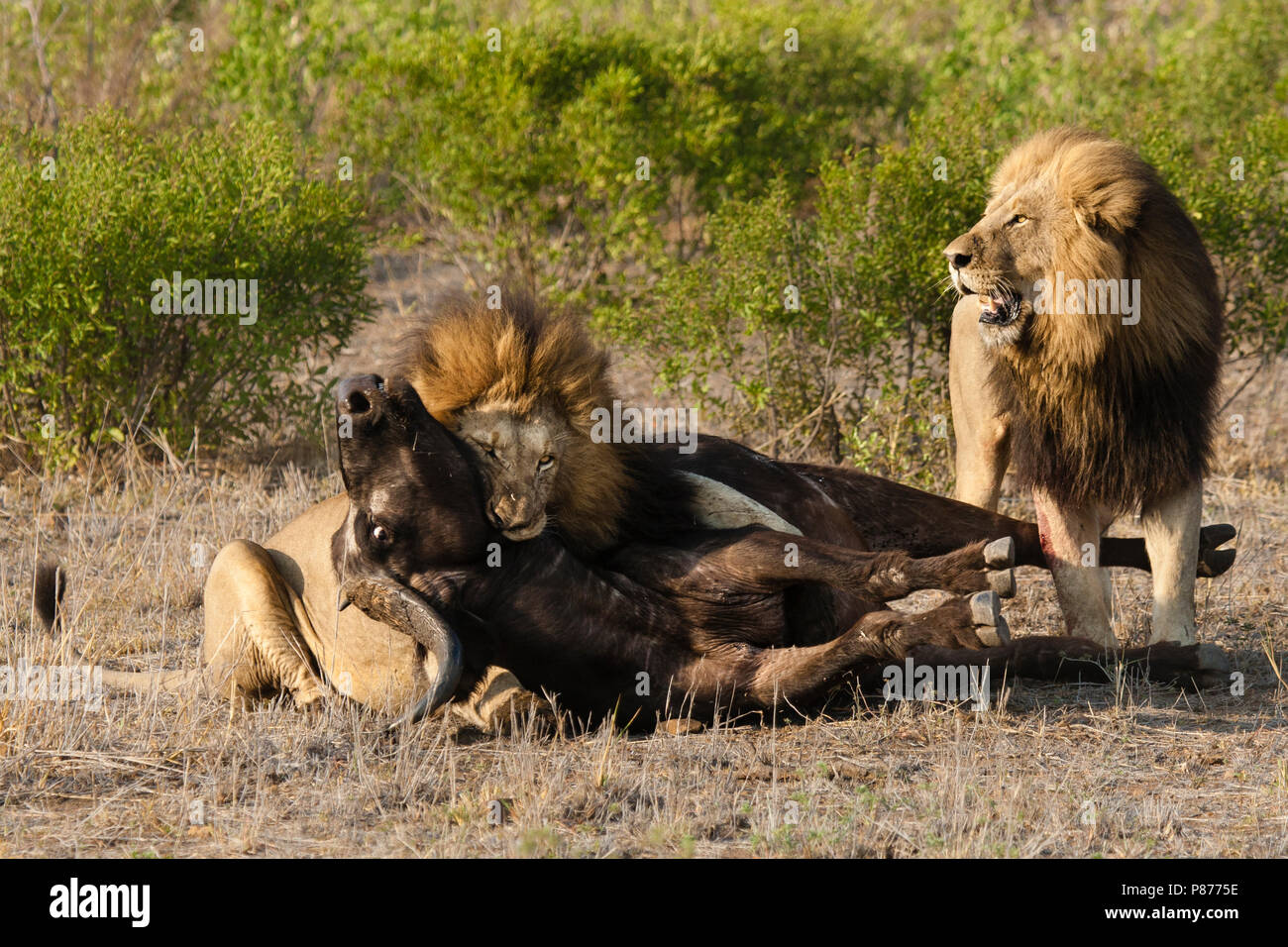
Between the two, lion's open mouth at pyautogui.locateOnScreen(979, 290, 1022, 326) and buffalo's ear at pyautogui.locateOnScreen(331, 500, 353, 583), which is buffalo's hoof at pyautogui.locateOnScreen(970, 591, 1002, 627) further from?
buffalo's ear at pyautogui.locateOnScreen(331, 500, 353, 583)

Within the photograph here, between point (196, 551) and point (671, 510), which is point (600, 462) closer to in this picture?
point (671, 510)

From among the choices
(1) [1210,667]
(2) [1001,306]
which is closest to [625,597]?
(2) [1001,306]

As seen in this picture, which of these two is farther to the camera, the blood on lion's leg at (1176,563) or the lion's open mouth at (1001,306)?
the blood on lion's leg at (1176,563)

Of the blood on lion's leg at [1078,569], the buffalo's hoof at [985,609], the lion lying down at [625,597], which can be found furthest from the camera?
the blood on lion's leg at [1078,569]

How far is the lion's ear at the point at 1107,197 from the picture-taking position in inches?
206

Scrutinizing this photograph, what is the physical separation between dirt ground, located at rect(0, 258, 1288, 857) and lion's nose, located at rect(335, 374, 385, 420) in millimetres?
1020

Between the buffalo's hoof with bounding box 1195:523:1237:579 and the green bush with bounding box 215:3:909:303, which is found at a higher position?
the green bush with bounding box 215:3:909:303

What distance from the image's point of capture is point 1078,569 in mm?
5637

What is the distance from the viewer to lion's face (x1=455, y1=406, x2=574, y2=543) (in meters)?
4.51

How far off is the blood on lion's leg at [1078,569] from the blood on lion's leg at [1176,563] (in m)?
0.07

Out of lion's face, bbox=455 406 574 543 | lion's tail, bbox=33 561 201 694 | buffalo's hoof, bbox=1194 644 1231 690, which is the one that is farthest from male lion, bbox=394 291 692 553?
buffalo's hoof, bbox=1194 644 1231 690

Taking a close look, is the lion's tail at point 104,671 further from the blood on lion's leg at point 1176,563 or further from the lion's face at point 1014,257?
the blood on lion's leg at point 1176,563

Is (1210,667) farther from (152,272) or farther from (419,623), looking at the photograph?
(152,272)

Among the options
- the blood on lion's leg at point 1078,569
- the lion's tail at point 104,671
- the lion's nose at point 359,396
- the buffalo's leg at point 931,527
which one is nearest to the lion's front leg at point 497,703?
the lion's nose at point 359,396
